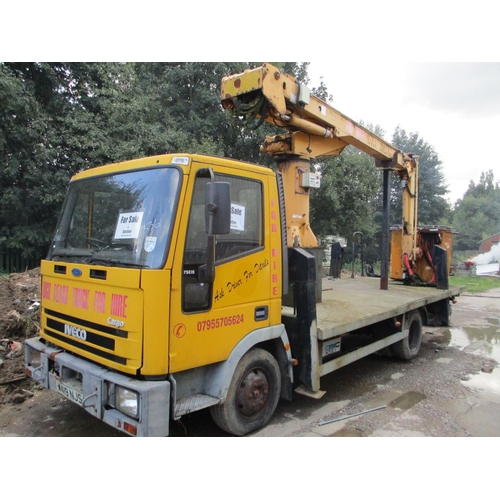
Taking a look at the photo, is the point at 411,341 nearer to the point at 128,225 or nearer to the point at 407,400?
the point at 407,400

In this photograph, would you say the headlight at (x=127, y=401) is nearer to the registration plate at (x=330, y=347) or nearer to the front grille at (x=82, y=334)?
the front grille at (x=82, y=334)

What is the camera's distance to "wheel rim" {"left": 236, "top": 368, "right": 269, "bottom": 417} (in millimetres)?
3365

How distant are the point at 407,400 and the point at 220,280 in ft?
9.85

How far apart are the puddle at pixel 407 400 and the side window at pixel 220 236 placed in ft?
8.48

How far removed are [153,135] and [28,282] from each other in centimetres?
635


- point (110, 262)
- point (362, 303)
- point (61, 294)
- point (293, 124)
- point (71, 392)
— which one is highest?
point (293, 124)

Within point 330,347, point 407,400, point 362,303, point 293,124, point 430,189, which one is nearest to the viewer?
point 330,347

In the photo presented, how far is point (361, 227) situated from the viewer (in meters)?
18.0

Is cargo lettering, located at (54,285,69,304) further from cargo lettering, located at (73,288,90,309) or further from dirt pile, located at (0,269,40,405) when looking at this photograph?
dirt pile, located at (0,269,40,405)

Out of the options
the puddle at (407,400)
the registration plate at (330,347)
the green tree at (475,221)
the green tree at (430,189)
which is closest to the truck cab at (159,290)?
the registration plate at (330,347)

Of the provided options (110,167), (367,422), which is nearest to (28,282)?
(110,167)

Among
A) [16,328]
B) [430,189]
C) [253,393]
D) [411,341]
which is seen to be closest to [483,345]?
[411,341]

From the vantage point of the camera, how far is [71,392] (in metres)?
3.11

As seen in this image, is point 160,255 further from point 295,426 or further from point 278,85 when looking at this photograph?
point 278,85
